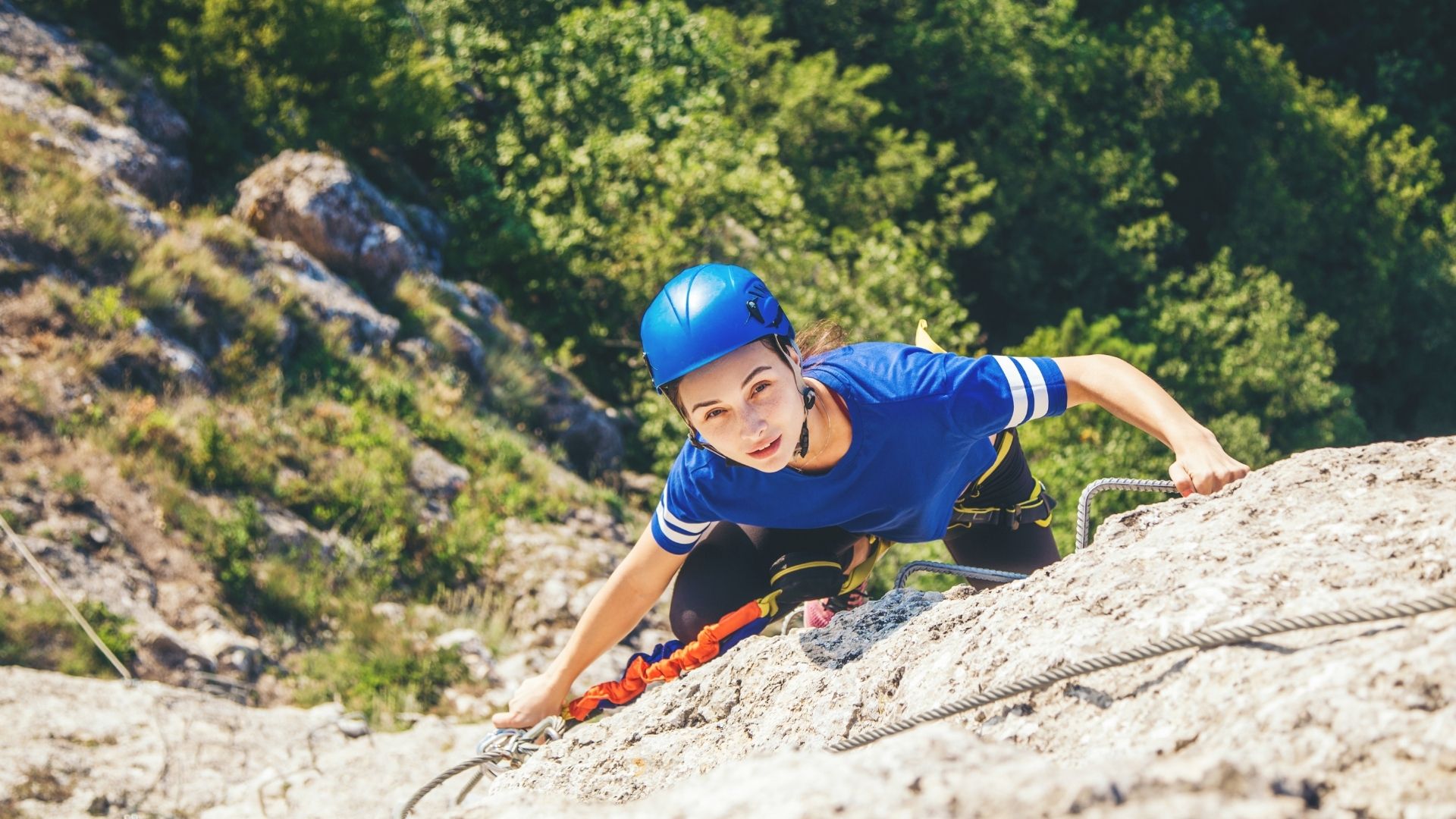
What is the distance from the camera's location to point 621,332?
16.4 metres

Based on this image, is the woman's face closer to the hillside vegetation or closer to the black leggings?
the black leggings

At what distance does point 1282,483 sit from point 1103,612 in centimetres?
62

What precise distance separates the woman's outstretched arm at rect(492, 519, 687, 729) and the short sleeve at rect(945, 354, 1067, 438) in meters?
0.89

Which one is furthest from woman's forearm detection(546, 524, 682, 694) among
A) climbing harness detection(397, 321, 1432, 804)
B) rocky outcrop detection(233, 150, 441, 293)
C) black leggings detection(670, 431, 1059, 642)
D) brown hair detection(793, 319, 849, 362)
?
rocky outcrop detection(233, 150, 441, 293)

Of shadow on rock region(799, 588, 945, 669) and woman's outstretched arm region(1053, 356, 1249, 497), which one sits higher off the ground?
woman's outstretched arm region(1053, 356, 1249, 497)

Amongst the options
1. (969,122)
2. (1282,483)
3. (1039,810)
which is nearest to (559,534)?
(1282,483)

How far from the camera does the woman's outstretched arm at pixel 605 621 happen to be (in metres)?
3.22

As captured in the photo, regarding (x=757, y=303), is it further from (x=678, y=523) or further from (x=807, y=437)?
(x=678, y=523)

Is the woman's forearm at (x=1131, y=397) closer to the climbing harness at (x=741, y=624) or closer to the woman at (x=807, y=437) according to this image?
the woman at (x=807, y=437)

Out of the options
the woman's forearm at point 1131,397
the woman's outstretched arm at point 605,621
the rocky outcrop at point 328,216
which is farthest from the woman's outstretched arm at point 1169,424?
the rocky outcrop at point 328,216

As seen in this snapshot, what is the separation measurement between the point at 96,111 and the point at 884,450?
1146 centimetres

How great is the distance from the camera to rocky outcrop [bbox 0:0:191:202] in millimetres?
10844

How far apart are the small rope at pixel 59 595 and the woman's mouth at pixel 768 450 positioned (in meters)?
4.59

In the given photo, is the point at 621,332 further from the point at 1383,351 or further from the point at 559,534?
the point at 1383,351
